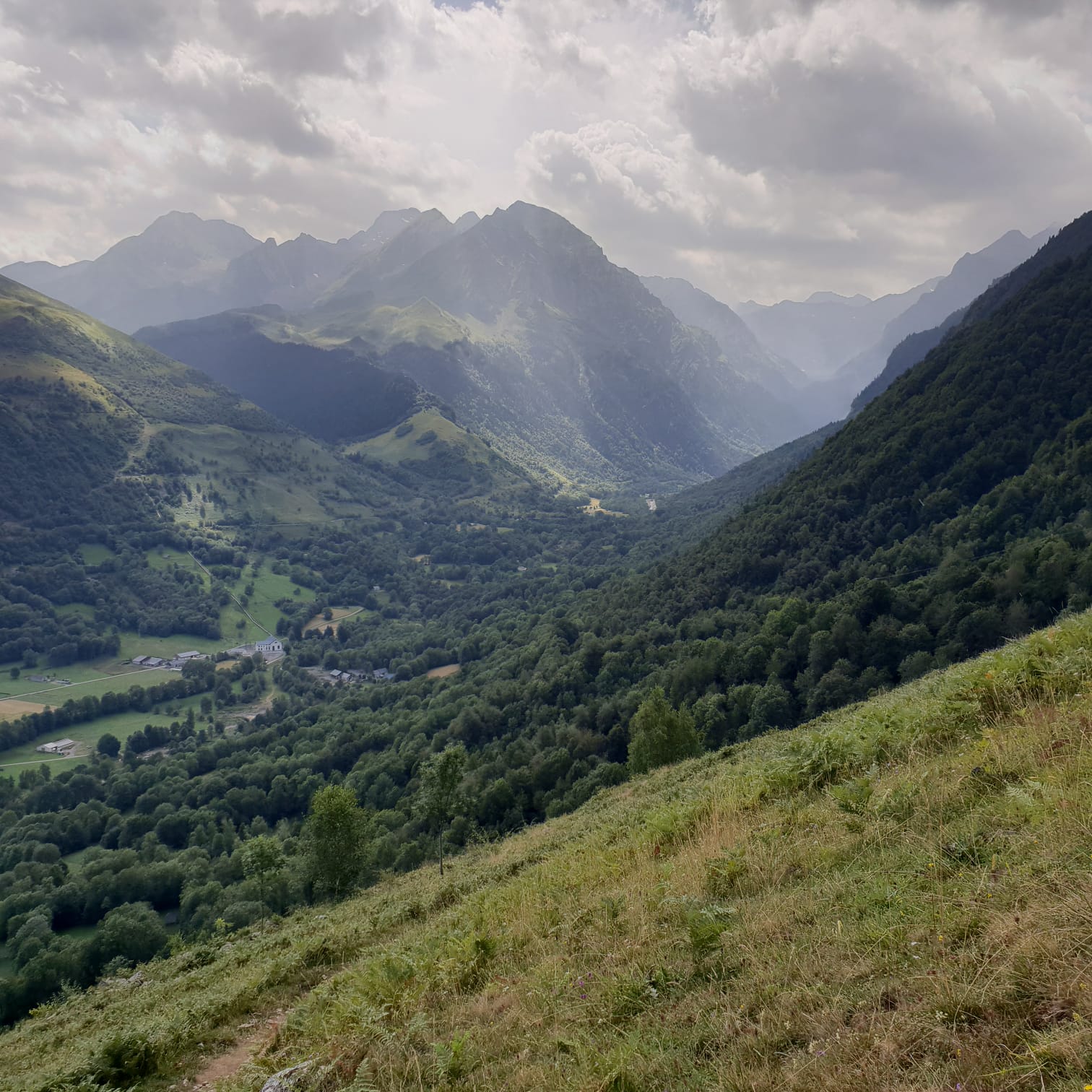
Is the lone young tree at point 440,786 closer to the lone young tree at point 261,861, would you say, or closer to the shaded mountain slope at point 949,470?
the lone young tree at point 261,861

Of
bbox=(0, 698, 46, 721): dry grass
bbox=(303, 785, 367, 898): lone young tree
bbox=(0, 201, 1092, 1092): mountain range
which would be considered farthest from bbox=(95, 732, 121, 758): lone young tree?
bbox=(303, 785, 367, 898): lone young tree

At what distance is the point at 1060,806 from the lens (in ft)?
23.1

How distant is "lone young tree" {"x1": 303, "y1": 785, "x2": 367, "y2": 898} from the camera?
32.5 meters

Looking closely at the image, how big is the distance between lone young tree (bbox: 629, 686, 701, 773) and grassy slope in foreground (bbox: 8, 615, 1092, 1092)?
23358 millimetres

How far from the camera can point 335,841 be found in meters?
32.7

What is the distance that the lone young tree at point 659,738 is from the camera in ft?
125

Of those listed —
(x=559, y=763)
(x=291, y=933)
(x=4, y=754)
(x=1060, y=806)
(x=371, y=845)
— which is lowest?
(x=559, y=763)

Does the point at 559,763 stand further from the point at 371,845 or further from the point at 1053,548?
the point at 1053,548

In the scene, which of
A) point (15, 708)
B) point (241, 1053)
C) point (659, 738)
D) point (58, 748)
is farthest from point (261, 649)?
point (241, 1053)

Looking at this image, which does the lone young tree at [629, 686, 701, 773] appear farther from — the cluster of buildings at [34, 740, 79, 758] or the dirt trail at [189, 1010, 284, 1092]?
the cluster of buildings at [34, 740, 79, 758]

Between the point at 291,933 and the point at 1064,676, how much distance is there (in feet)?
74.5

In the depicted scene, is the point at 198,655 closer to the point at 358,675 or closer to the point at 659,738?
the point at 358,675

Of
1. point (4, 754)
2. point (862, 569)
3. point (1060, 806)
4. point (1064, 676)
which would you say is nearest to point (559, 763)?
point (862, 569)

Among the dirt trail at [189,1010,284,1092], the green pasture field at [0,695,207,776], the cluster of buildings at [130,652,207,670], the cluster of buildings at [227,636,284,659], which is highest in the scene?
the cluster of buildings at [130,652,207,670]
